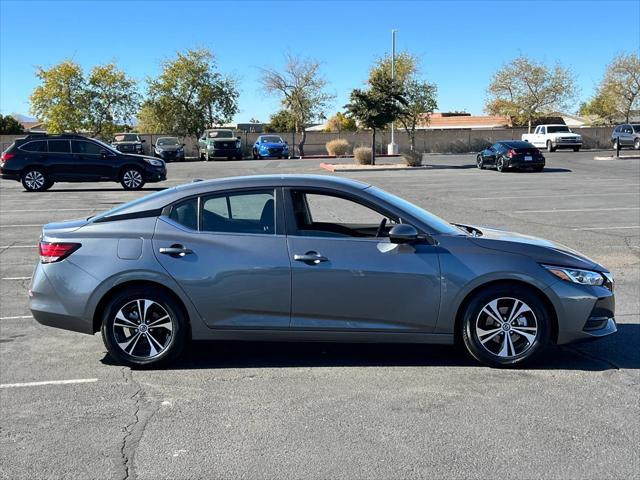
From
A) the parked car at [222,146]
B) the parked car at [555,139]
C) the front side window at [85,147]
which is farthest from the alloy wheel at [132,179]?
the parked car at [555,139]

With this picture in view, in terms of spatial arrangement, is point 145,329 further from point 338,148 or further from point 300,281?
point 338,148

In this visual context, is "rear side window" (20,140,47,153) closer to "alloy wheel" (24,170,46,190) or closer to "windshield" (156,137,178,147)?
"alloy wheel" (24,170,46,190)

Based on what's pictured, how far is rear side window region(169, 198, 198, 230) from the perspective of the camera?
5281 mm

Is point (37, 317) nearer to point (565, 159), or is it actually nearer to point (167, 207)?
point (167, 207)

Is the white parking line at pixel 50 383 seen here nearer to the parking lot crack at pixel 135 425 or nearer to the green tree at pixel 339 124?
the parking lot crack at pixel 135 425

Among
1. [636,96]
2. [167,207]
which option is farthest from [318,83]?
[167,207]

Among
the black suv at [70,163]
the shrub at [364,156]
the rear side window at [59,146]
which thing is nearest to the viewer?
the black suv at [70,163]

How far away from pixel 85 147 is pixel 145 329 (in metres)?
17.9

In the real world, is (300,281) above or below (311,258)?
below

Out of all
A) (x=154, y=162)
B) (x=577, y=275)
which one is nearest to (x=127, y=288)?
(x=577, y=275)

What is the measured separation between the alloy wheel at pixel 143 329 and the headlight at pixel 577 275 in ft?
9.94

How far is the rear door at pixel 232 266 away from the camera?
510cm

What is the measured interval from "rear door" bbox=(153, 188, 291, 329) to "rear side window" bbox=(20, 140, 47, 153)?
60.1ft

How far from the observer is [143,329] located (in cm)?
524
